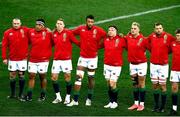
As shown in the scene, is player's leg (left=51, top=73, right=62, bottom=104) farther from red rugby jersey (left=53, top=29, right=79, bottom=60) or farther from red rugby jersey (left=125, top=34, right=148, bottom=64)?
red rugby jersey (left=125, top=34, right=148, bottom=64)

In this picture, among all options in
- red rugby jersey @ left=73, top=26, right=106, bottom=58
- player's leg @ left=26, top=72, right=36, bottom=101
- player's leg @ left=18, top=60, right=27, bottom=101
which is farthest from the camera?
player's leg @ left=18, top=60, right=27, bottom=101

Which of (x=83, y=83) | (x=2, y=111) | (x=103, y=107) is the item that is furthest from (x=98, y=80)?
(x=2, y=111)

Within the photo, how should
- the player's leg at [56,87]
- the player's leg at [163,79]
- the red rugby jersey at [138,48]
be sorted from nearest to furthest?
the player's leg at [163,79] → the red rugby jersey at [138,48] → the player's leg at [56,87]

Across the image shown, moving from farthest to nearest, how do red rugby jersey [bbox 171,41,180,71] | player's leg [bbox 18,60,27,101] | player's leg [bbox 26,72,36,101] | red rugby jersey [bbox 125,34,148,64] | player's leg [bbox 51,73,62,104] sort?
player's leg [bbox 18,60,27,101], player's leg [bbox 26,72,36,101], player's leg [bbox 51,73,62,104], red rugby jersey [bbox 125,34,148,64], red rugby jersey [bbox 171,41,180,71]

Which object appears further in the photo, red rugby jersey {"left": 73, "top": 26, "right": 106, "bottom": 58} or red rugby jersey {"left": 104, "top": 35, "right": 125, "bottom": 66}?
red rugby jersey {"left": 73, "top": 26, "right": 106, "bottom": 58}

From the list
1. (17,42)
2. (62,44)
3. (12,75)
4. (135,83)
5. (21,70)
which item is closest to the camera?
(135,83)

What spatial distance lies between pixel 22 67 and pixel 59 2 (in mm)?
15797

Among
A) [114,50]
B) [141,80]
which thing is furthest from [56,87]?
[141,80]

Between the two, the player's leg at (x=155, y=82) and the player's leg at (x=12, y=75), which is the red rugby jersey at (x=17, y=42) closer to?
the player's leg at (x=12, y=75)

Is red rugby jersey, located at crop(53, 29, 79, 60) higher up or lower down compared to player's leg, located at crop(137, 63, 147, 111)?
higher up

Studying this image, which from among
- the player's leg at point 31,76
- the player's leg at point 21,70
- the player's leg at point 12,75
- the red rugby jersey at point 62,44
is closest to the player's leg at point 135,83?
the red rugby jersey at point 62,44

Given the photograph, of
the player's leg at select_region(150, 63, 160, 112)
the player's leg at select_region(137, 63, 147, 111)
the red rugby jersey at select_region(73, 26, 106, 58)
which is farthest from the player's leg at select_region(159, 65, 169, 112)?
the red rugby jersey at select_region(73, 26, 106, 58)

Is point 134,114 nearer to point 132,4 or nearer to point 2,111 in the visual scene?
point 2,111

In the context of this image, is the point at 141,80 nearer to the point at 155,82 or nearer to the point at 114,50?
the point at 155,82
